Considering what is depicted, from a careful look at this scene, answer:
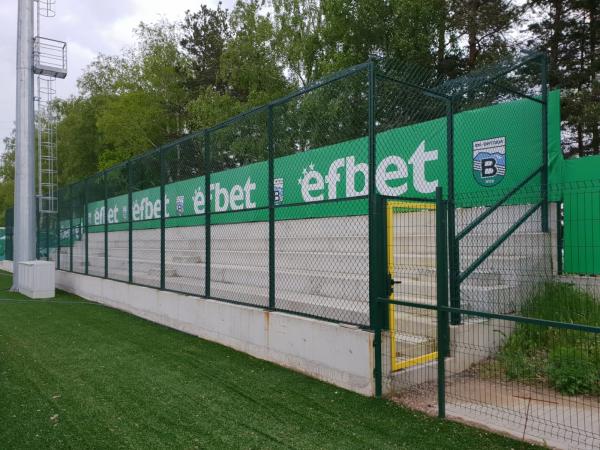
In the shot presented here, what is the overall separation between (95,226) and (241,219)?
6858 mm

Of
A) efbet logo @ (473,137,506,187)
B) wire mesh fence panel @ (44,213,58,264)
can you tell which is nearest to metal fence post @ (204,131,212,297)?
efbet logo @ (473,137,506,187)

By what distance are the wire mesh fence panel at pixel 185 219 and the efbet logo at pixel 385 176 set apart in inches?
85.0

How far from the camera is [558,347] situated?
5.09 metres

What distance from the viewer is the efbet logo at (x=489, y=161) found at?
6766 millimetres

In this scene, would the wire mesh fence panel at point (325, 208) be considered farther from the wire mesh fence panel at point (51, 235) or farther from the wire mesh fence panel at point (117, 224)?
the wire mesh fence panel at point (51, 235)

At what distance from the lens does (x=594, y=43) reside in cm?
1788

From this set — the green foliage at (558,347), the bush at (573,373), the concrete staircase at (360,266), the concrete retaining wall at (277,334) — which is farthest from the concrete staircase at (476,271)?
the bush at (573,373)

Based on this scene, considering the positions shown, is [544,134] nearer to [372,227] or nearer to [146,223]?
[372,227]

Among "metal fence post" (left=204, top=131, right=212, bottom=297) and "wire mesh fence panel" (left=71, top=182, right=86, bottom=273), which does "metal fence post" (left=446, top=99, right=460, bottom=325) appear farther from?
"wire mesh fence panel" (left=71, top=182, right=86, bottom=273)

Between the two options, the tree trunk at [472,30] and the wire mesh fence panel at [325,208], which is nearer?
the wire mesh fence panel at [325,208]

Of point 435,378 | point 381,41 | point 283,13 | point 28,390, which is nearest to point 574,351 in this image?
point 435,378

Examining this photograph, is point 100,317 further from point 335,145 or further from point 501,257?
point 501,257

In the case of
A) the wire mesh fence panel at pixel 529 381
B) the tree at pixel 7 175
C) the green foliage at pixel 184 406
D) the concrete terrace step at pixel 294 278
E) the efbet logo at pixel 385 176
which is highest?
the tree at pixel 7 175

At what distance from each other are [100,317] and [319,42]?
18.8m
